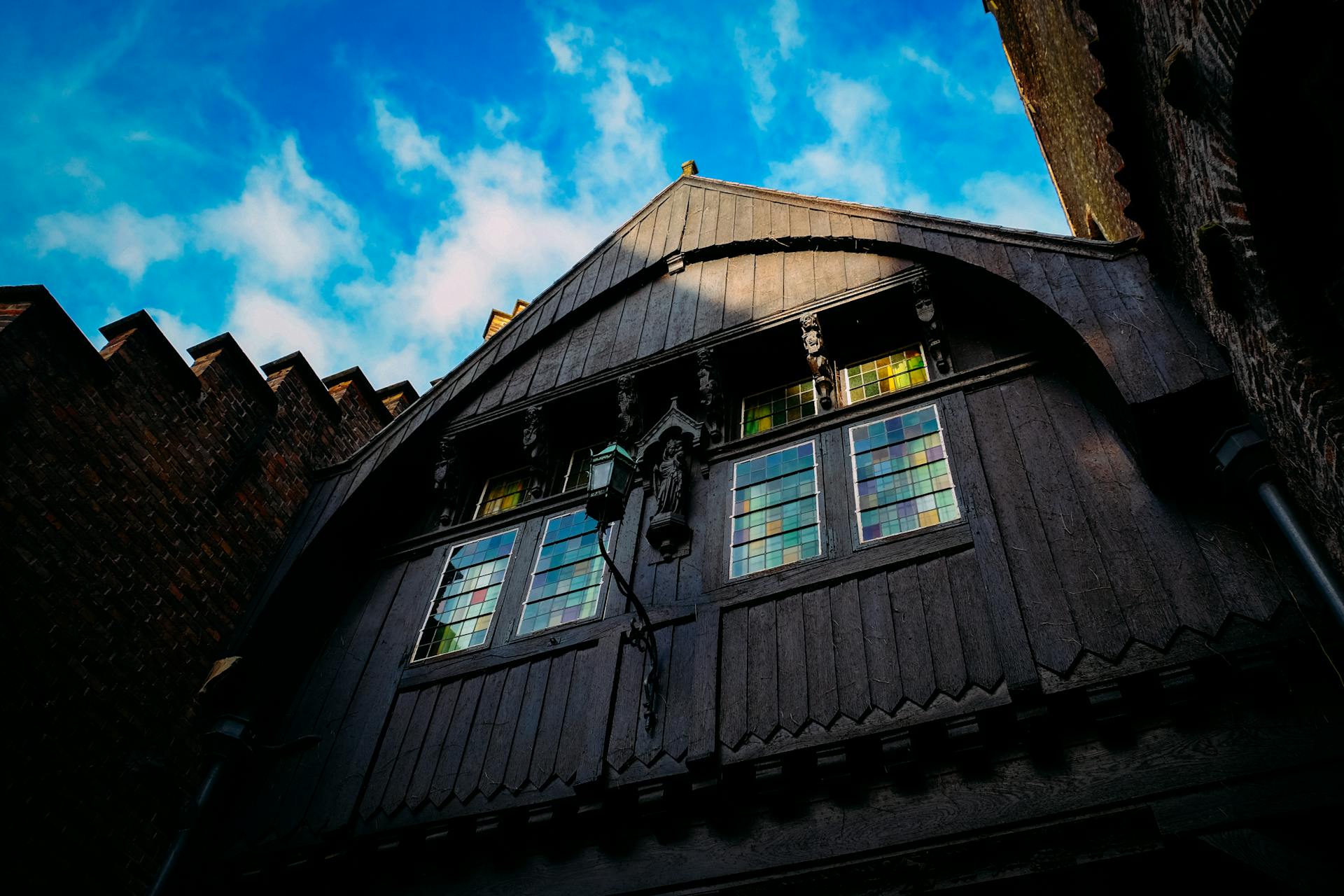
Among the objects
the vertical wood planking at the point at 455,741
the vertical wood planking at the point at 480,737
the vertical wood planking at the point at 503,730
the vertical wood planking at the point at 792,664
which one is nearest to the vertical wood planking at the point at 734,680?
the vertical wood planking at the point at 792,664

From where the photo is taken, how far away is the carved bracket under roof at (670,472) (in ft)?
23.2

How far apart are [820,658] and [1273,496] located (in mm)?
2595

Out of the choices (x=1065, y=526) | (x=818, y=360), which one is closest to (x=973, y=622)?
(x=1065, y=526)

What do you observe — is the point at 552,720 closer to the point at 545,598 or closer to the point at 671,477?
the point at 545,598

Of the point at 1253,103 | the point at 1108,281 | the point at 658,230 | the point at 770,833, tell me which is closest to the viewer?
the point at 1253,103

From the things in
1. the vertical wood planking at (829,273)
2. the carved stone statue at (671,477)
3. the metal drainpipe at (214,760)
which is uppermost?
the vertical wood planking at (829,273)

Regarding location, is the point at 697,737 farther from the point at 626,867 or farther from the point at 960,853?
the point at 960,853

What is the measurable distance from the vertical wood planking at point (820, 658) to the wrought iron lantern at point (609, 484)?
57.0 inches

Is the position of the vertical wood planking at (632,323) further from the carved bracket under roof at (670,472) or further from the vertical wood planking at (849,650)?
the vertical wood planking at (849,650)

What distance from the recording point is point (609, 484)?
21.1 feet

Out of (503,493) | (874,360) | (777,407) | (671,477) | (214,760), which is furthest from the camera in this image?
(503,493)

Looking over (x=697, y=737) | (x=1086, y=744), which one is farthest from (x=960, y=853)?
(x=697, y=737)

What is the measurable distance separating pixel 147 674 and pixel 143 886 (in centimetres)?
156

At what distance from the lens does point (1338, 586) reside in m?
4.21
